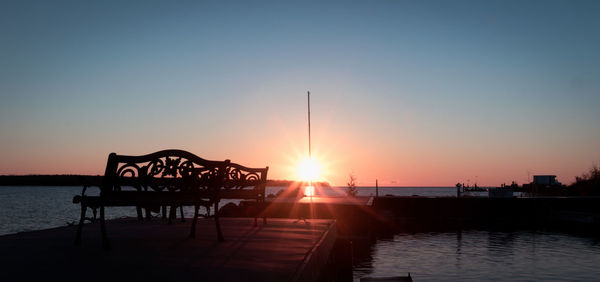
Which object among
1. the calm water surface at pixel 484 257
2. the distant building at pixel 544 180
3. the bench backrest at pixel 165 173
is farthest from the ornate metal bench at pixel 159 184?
the distant building at pixel 544 180

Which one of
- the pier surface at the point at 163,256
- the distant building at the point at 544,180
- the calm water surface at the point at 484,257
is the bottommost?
the calm water surface at the point at 484,257

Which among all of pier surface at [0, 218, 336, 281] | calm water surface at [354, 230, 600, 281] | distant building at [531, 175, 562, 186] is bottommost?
calm water surface at [354, 230, 600, 281]

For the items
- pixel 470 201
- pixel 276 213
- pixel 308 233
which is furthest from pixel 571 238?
pixel 308 233

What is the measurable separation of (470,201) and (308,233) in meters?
39.8

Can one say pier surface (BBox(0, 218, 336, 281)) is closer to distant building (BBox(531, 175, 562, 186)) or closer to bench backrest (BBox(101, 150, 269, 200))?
bench backrest (BBox(101, 150, 269, 200))

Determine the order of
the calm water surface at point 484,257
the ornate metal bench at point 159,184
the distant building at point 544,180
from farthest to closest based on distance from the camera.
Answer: the distant building at point 544,180, the calm water surface at point 484,257, the ornate metal bench at point 159,184

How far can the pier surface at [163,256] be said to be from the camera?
481 centimetres

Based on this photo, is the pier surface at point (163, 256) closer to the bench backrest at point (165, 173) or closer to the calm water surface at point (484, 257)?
the bench backrest at point (165, 173)

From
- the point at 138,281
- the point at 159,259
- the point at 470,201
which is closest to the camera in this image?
the point at 138,281

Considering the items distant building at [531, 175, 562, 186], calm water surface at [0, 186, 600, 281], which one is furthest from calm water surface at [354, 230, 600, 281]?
distant building at [531, 175, 562, 186]

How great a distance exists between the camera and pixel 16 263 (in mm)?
5488

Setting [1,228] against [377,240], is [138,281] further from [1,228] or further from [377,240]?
[1,228]

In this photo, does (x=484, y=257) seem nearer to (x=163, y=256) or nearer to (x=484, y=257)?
(x=484, y=257)

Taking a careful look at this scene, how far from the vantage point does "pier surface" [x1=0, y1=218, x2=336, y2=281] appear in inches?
189
